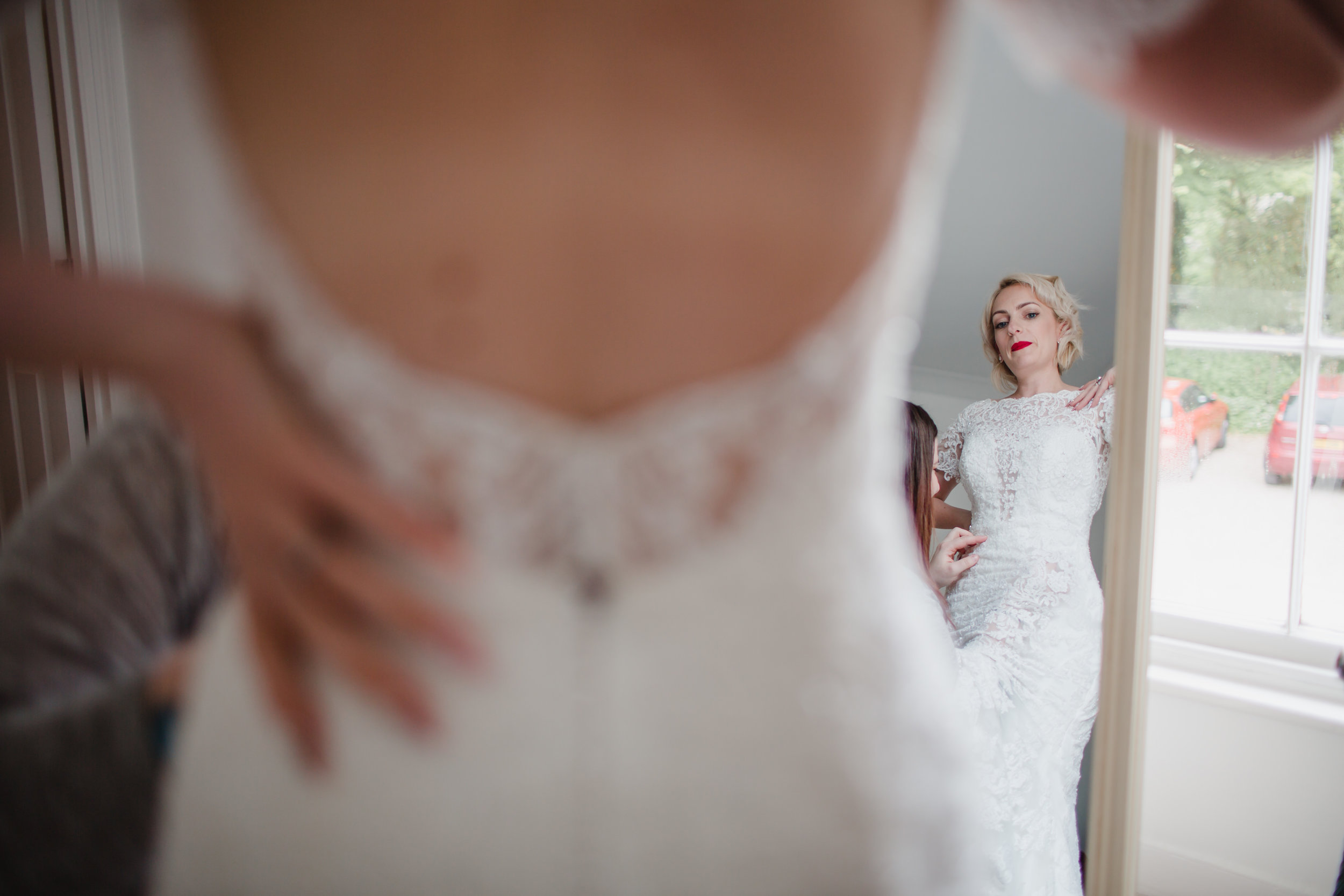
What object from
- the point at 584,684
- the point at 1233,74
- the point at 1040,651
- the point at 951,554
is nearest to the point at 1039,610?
the point at 1040,651

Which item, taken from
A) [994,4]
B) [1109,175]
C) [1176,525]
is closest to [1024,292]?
[1109,175]

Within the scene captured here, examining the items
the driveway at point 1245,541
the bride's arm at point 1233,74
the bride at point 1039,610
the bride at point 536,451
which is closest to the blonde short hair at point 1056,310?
the bride at point 1039,610

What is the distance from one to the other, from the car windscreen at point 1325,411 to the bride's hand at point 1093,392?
1.29 feet

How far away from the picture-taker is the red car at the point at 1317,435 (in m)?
1.38

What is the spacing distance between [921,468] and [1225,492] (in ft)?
1.88

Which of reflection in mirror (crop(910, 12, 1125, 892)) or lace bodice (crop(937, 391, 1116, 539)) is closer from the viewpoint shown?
reflection in mirror (crop(910, 12, 1125, 892))

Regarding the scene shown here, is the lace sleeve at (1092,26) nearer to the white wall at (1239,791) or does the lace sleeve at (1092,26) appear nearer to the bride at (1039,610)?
the bride at (1039,610)

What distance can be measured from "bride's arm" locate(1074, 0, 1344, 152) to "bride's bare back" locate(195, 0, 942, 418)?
10.3 inches

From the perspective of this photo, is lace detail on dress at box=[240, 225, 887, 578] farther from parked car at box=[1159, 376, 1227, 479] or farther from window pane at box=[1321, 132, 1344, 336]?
window pane at box=[1321, 132, 1344, 336]

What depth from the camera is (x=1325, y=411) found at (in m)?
1.38

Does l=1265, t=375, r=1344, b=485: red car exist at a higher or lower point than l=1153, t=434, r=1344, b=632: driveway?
higher

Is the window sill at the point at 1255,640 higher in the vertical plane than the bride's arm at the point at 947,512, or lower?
lower

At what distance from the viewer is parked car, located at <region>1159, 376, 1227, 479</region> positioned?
130 centimetres

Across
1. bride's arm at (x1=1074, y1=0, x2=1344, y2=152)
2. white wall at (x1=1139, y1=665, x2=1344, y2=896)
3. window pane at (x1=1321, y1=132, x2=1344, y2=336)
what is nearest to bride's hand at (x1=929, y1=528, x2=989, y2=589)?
white wall at (x1=1139, y1=665, x2=1344, y2=896)
